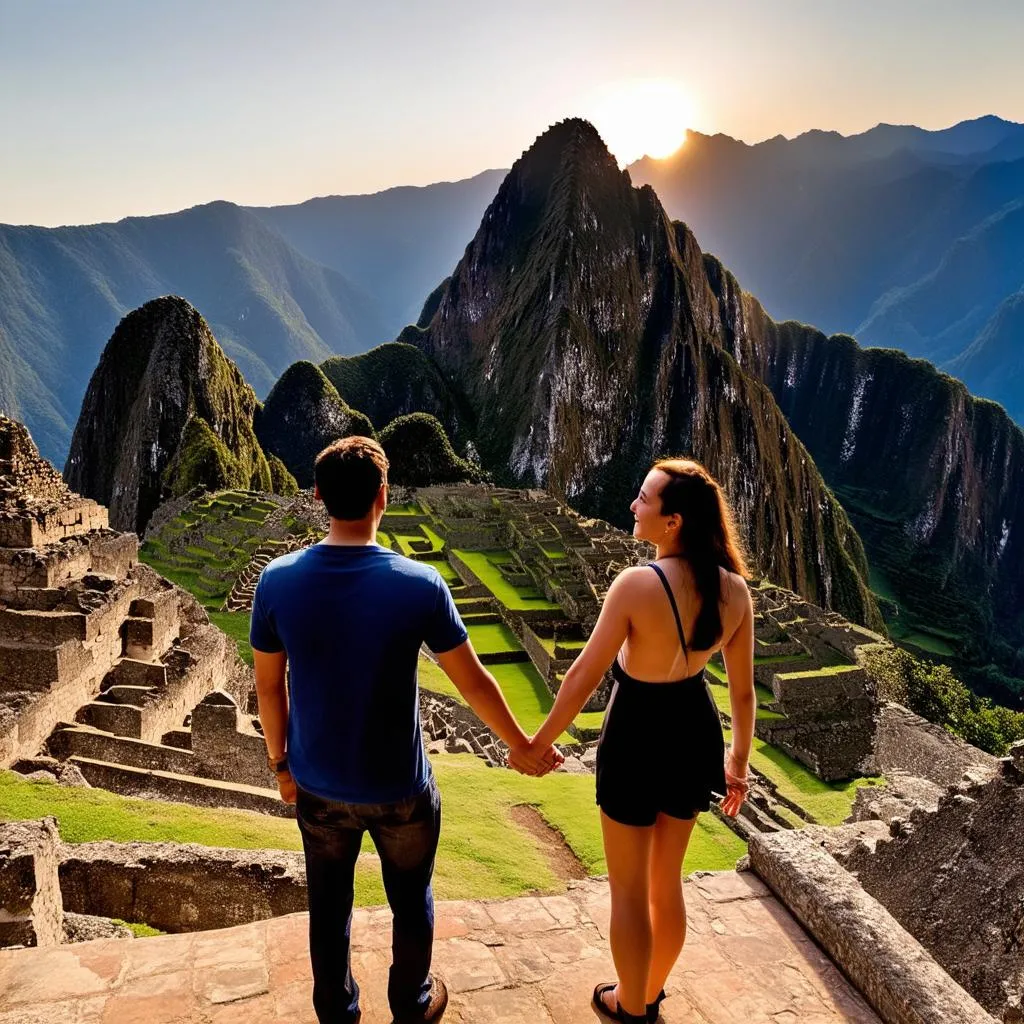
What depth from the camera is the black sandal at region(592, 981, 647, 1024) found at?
3.33 metres

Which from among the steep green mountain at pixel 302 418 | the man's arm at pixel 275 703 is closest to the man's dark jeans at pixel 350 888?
the man's arm at pixel 275 703

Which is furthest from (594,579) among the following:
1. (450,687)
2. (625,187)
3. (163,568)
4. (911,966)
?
(625,187)

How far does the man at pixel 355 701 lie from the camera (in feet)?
9.55

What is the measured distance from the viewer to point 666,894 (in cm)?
342

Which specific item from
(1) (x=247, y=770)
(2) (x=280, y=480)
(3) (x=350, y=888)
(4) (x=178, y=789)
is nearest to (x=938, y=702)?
(1) (x=247, y=770)

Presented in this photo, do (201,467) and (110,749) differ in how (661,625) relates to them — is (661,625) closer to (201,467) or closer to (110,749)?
(110,749)

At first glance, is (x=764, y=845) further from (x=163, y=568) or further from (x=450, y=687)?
(x=163, y=568)

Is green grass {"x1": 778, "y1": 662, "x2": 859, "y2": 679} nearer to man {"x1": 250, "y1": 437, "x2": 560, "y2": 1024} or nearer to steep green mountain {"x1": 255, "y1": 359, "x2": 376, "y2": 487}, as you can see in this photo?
man {"x1": 250, "y1": 437, "x2": 560, "y2": 1024}

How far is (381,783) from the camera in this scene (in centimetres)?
299

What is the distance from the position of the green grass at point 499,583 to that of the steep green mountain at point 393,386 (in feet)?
284

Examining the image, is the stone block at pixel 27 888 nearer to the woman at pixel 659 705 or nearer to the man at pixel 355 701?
the man at pixel 355 701

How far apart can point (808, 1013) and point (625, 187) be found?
14325cm

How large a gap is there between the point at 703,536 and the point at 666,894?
1593 millimetres

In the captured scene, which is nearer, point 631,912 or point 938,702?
point 631,912
